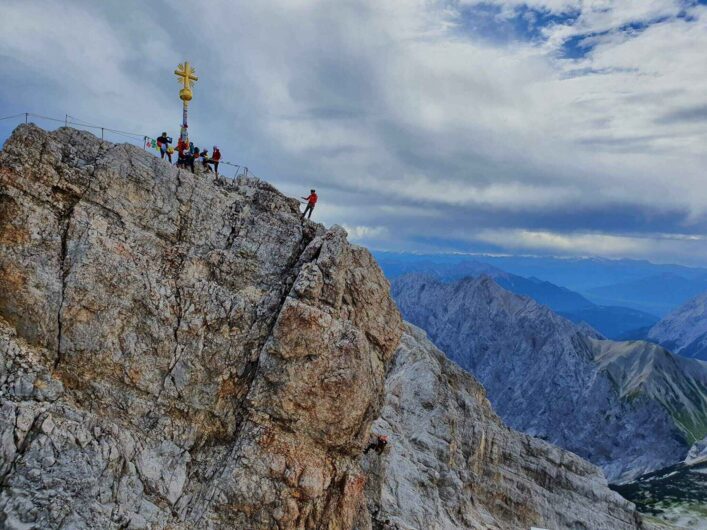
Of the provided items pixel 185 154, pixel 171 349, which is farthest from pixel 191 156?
pixel 171 349

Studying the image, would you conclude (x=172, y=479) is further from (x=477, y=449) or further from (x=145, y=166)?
(x=477, y=449)

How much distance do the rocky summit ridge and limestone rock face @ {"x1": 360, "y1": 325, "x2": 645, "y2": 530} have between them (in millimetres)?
12562

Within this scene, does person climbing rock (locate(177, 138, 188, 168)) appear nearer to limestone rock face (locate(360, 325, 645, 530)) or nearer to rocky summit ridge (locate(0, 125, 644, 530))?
→ rocky summit ridge (locate(0, 125, 644, 530))

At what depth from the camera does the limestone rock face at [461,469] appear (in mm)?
60312

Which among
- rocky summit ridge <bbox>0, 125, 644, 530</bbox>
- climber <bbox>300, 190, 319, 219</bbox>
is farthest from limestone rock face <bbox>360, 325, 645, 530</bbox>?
climber <bbox>300, 190, 319, 219</bbox>

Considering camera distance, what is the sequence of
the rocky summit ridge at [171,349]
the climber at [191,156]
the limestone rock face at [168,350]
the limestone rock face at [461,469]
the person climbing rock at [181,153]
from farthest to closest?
the limestone rock face at [461,469] → the person climbing rock at [181,153] → the climber at [191,156] → the limestone rock face at [168,350] → the rocky summit ridge at [171,349]

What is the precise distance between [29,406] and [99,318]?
7.02 metres

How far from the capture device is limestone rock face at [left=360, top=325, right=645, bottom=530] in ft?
198

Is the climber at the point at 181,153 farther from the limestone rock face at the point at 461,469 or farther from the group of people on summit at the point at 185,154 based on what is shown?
the limestone rock face at the point at 461,469

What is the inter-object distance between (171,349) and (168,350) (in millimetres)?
220

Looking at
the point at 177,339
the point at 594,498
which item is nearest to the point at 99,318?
the point at 177,339

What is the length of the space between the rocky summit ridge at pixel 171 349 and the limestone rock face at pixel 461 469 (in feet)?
41.2

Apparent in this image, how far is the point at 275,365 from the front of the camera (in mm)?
38938

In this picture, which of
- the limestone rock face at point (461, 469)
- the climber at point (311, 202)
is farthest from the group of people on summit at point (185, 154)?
the limestone rock face at point (461, 469)
